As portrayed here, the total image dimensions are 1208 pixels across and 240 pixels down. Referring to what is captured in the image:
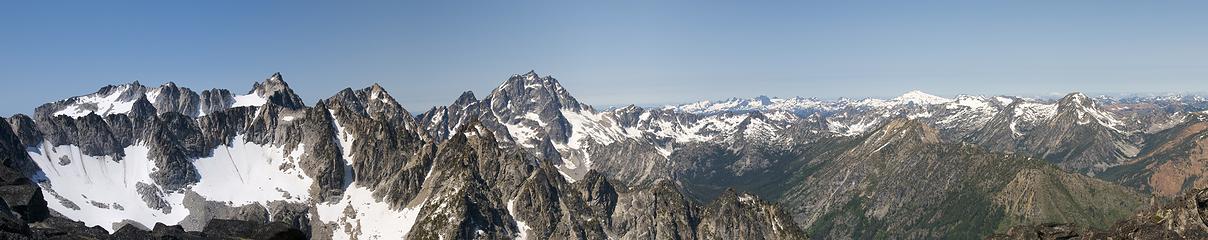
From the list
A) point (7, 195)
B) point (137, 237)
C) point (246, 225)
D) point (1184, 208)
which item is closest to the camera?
point (137, 237)

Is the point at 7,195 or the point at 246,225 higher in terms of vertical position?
the point at 7,195

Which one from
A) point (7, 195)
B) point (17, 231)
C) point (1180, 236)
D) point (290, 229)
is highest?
point (7, 195)

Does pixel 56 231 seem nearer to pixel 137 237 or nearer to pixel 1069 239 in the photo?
pixel 137 237

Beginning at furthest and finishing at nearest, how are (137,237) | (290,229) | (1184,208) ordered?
(1184,208), (137,237), (290,229)

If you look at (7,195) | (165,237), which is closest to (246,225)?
(165,237)

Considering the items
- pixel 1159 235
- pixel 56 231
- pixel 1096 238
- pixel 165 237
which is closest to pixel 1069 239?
pixel 1096 238

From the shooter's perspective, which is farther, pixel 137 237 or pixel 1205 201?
pixel 1205 201
